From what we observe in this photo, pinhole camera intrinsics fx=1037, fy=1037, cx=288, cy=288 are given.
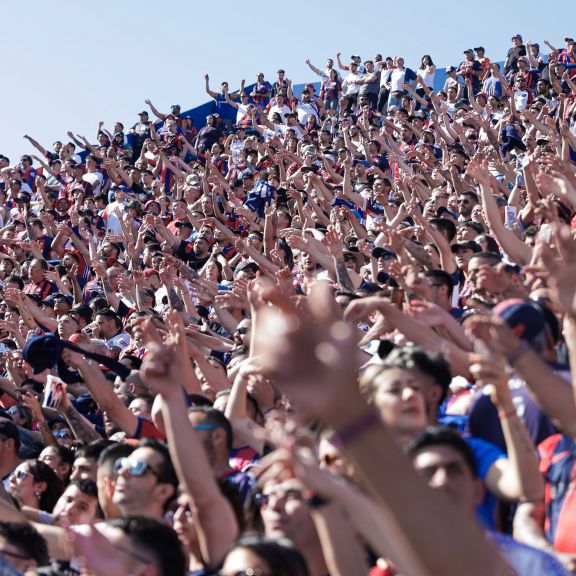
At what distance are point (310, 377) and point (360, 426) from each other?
0.12 meters

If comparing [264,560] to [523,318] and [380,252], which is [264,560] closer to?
[523,318]

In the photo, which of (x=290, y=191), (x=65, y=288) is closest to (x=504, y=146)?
(x=290, y=191)

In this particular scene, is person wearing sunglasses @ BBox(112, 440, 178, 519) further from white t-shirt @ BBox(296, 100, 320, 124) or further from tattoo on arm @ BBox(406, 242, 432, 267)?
white t-shirt @ BBox(296, 100, 320, 124)

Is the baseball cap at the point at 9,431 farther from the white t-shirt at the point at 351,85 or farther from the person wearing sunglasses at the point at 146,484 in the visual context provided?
the white t-shirt at the point at 351,85

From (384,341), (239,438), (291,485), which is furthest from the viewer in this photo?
(384,341)

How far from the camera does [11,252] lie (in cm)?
1338

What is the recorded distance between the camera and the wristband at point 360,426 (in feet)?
4.72

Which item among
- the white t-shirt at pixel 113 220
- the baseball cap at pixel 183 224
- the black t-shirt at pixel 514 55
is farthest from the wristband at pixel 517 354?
the black t-shirt at pixel 514 55

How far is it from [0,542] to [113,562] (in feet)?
4.54

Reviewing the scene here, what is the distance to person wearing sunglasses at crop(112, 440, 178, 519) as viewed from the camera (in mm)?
3688

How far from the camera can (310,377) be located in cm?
138

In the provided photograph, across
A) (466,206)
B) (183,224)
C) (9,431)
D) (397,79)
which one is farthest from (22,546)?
(397,79)

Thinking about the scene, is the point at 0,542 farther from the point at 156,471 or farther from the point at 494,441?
the point at 494,441

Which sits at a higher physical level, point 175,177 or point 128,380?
point 175,177
